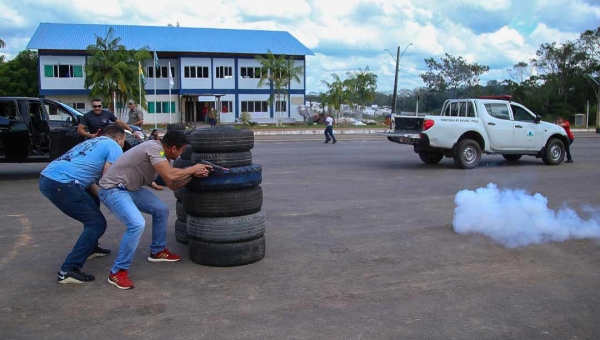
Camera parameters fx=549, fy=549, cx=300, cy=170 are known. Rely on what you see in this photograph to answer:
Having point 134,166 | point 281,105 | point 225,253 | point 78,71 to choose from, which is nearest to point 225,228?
point 225,253

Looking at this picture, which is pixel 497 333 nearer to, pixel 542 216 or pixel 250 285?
pixel 250 285

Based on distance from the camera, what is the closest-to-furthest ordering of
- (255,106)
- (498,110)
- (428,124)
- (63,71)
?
(428,124)
(498,110)
(63,71)
(255,106)

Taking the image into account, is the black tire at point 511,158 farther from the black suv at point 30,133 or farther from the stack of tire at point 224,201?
the stack of tire at point 224,201

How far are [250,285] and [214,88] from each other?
53431 mm

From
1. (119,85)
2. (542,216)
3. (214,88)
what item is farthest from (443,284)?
(214,88)

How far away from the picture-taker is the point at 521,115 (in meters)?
15.5

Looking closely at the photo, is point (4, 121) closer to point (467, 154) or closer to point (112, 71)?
point (467, 154)

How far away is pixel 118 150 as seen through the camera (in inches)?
211

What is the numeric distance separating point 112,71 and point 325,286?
47.5 m

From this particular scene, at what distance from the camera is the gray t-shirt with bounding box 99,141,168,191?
16.9 ft

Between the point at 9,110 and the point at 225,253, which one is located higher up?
the point at 9,110

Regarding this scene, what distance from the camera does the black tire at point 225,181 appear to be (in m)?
5.53

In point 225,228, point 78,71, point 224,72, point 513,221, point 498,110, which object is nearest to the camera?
point 225,228

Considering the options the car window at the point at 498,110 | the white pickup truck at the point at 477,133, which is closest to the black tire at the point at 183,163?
the white pickup truck at the point at 477,133
